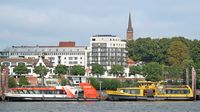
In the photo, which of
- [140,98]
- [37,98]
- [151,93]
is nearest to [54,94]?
[37,98]

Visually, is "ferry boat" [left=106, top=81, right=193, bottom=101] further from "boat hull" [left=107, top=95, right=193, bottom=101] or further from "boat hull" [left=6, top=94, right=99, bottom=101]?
"boat hull" [left=6, top=94, right=99, bottom=101]

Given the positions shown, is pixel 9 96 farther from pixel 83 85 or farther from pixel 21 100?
pixel 83 85

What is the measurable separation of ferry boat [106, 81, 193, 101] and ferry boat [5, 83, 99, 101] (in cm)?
363

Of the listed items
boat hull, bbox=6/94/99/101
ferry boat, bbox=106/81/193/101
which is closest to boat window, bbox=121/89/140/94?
ferry boat, bbox=106/81/193/101

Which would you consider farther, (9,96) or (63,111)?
(9,96)

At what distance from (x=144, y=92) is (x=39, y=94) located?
16.3 metres

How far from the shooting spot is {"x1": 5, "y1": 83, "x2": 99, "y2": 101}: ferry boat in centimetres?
12612

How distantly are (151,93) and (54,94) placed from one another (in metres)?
15.0

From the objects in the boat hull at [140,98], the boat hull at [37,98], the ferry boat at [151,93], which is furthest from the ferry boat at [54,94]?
the ferry boat at [151,93]

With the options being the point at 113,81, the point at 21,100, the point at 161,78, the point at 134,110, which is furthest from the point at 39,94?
the point at 161,78

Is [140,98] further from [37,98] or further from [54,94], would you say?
[37,98]

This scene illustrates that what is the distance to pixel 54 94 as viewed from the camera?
127250mm

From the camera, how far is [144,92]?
129 metres

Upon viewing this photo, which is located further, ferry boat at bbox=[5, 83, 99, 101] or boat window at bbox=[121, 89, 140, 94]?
boat window at bbox=[121, 89, 140, 94]
